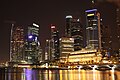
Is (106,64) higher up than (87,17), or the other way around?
(87,17)

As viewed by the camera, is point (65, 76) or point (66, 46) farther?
point (66, 46)

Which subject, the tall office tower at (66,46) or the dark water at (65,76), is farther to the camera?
the tall office tower at (66,46)

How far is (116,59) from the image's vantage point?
84750mm

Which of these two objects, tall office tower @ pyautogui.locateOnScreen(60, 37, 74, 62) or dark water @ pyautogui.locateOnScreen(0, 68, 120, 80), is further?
tall office tower @ pyautogui.locateOnScreen(60, 37, 74, 62)

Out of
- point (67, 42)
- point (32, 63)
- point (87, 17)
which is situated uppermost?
point (87, 17)

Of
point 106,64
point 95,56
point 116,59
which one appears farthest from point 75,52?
point 106,64

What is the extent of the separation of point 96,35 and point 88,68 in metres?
34.1

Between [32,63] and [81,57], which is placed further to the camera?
[32,63]

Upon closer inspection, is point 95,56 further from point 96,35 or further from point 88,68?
point 96,35

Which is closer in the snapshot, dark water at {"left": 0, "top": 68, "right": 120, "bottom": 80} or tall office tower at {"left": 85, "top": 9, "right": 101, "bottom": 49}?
dark water at {"left": 0, "top": 68, "right": 120, "bottom": 80}

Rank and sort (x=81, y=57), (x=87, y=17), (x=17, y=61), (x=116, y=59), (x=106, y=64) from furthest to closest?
(x=87, y=17), (x=17, y=61), (x=81, y=57), (x=116, y=59), (x=106, y=64)

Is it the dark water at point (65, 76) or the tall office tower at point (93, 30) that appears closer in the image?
the dark water at point (65, 76)

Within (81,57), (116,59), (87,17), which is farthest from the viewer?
(87,17)

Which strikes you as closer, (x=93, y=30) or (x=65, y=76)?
(x=65, y=76)
